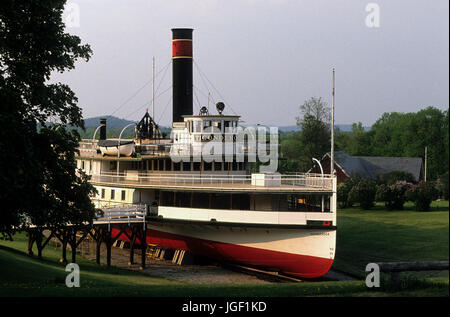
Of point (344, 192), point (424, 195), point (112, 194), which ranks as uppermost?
point (112, 194)

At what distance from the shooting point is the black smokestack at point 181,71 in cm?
4072

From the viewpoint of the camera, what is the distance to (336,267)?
107ft

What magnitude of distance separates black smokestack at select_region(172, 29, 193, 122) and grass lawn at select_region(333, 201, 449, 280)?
1494 centimetres

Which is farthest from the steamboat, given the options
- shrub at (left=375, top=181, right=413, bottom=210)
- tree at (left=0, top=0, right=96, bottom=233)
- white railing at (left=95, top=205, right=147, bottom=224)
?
shrub at (left=375, top=181, right=413, bottom=210)

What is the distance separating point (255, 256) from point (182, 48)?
18215 millimetres

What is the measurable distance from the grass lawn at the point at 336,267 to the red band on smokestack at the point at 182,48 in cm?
1637

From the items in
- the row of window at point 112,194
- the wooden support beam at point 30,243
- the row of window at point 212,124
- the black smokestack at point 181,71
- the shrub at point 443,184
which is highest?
the black smokestack at point 181,71

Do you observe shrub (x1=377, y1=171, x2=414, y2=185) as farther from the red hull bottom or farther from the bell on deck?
the red hull bottom

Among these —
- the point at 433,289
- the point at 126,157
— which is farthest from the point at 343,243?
the point at 433,289

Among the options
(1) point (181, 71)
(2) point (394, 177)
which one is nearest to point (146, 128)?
(1) point (181, 71)

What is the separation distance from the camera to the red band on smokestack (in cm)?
4075

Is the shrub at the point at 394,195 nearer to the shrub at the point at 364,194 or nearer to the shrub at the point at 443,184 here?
the shrub at the point at 364,194

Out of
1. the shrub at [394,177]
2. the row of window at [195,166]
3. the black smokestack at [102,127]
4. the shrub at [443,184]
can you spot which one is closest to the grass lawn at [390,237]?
the shrub at [443,184]

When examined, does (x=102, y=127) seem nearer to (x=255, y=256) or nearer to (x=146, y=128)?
(x=146, y=128)
